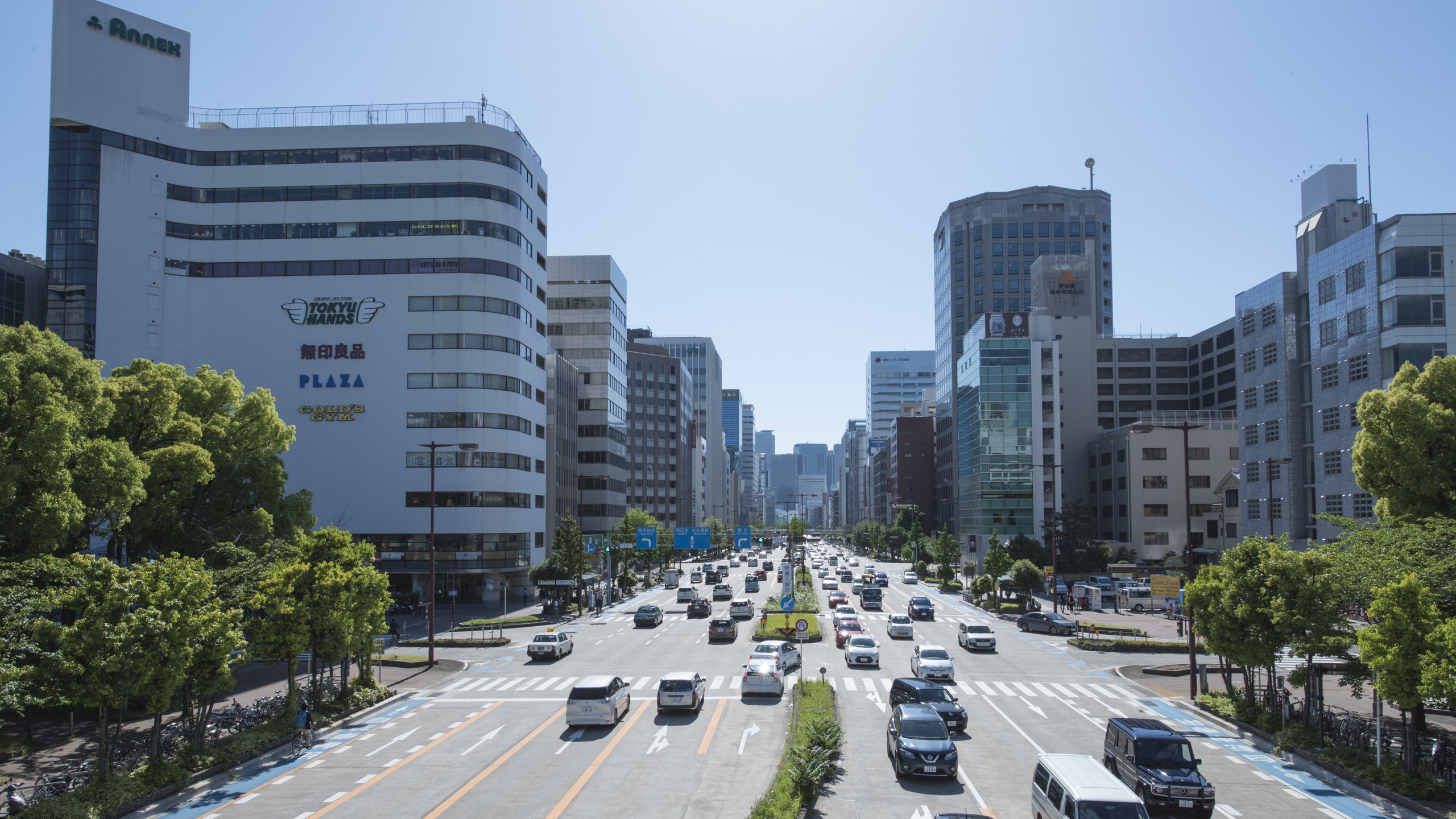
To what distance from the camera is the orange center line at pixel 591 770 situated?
20.8 meters

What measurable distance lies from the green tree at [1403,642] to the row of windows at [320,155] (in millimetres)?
72776

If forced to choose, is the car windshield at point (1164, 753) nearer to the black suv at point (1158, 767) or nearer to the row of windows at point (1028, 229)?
the black suv at point (1158, 767)

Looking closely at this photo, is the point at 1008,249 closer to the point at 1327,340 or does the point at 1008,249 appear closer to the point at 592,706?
the point at 1327,340

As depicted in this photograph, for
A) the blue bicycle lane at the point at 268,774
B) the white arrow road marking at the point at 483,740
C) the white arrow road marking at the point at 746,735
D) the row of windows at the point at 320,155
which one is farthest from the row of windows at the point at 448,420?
the white arrow road marking at the point at 746,735

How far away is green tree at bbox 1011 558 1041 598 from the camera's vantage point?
7088 cm

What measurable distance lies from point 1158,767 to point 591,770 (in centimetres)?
1467

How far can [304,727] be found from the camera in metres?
28.5

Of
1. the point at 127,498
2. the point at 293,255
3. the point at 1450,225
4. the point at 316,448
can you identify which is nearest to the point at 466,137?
the point at 293,255

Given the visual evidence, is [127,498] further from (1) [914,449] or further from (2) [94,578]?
(1) [914,449]

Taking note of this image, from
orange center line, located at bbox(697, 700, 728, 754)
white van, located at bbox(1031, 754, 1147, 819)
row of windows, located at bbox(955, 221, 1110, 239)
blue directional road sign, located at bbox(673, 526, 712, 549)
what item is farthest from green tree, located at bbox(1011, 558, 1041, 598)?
row of windows, located at bbox(955, 221, 1110, 239)

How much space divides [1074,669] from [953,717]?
60.3 feet

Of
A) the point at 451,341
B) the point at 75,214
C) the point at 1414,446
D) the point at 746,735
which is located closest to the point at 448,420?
the point at 451,341

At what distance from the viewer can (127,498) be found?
1236 inches

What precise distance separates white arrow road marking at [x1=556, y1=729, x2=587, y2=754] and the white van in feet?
46.3
